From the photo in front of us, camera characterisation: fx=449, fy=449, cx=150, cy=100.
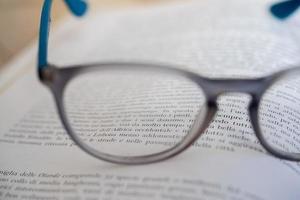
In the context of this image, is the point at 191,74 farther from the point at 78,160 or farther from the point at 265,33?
the point at 265,33

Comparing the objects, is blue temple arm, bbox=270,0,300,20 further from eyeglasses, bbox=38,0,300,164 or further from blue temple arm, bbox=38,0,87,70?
blue temple arm, bbox=38,0,87,70

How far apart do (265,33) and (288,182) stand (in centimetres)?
30

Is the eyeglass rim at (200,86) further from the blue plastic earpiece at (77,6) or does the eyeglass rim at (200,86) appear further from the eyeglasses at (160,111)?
the blue plastic earpiece at (77,6)

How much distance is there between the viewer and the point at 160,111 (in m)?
0.44

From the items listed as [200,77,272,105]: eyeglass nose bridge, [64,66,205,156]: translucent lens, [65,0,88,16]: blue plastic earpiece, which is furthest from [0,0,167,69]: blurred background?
[200,77,272,105]: eyeglass nose bridge

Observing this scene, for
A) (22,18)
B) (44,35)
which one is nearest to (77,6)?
(22,18)

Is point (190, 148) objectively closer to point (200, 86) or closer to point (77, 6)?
point (200, 86)

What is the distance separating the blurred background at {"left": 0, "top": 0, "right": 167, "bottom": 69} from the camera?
0.72m

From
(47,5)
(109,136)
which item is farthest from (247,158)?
(47,5)

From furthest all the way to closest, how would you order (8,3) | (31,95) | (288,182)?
1. (8,3)
2. (31,95)
3. (288,182)

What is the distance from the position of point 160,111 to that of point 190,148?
64mm

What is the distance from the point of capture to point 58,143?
0.42m

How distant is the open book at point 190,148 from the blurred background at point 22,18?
43 mm

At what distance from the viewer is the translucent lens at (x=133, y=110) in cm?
40
